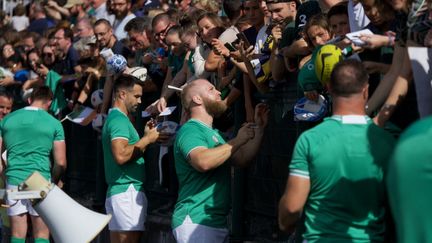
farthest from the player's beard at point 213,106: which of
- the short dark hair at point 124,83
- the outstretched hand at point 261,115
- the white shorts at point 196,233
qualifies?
the short dark hair at point 124,83

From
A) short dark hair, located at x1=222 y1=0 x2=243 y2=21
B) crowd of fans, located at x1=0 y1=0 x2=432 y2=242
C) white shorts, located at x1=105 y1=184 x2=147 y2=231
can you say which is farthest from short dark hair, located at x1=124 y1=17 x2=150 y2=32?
white shorts, located at x1=105 y1=184 x2=147 y2=231

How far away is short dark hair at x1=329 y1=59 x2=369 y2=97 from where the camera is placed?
22.2 feet

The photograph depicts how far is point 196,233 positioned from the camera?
29.4 ft

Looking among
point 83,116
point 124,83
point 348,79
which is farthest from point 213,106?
point 83,116

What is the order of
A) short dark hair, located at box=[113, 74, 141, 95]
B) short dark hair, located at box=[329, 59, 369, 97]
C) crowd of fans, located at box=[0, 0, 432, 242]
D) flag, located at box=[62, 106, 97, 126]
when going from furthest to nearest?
flag, located at box=[62, 106, 97, 126], short dark hair, located at box=[113, 74, 141, 95], crowd of fans, located at box=[0, 0, 432, 242], short dark hair, located at box=[329, 59, 369, 97]

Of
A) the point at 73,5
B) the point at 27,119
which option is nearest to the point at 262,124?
the point at 27,119

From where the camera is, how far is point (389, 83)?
718 centimetres

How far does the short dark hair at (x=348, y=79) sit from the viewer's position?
22.2 feet

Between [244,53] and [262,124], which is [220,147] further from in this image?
[244,53]

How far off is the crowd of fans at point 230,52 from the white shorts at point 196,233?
1036mm

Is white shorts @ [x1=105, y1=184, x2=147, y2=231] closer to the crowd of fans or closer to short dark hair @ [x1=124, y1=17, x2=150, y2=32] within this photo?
the crowd of fans

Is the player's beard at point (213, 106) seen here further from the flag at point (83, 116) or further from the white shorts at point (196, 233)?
the flag at point (83, 116)

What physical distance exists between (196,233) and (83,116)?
567 centimetres

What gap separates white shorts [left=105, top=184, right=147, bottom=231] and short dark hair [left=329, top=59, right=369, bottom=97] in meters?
4.40
